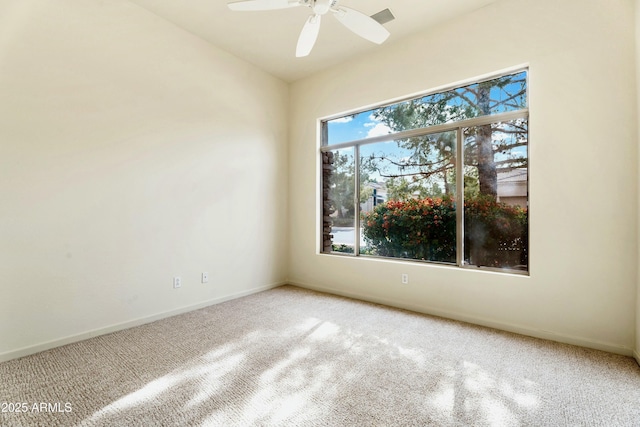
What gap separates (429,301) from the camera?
3184mm

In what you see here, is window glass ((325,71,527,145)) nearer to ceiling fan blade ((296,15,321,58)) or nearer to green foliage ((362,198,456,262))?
green foliage ((362,198,456,262))

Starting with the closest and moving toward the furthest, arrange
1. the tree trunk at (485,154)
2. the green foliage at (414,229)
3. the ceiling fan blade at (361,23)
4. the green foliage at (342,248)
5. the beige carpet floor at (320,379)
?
the beige carpet floor at (320,379)
the ceiling fan blade at (361,23)
the tree trunk at (485,154)
the green foliage at (414,229)
the green foliage at (342,248)

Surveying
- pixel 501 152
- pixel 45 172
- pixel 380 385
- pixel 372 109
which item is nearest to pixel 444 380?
pixel 380 385

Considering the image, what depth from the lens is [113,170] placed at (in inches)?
105

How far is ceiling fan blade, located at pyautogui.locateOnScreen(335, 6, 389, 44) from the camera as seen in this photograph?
213cm

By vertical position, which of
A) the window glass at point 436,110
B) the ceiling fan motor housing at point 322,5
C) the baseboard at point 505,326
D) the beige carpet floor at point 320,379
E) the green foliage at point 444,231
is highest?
the ceiling fan motor housing at point 322,5

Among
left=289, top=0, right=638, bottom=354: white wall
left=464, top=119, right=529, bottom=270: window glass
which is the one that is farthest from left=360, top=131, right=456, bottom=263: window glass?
left=289, top=0, right=638, bottom=354: white wall

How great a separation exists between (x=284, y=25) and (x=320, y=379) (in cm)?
329

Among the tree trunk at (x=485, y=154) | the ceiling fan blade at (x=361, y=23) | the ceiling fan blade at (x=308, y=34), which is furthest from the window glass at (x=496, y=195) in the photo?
the ceiling fan blade at (x=308, y=34)

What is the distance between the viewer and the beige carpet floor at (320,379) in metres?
1.58

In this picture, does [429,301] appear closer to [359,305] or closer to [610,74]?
[359,305]

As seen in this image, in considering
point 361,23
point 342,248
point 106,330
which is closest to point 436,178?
point 342,248

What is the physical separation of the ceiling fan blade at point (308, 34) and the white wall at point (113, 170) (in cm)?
146

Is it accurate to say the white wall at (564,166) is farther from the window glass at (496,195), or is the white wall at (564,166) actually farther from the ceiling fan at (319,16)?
the ceiling fan at (319,16)
